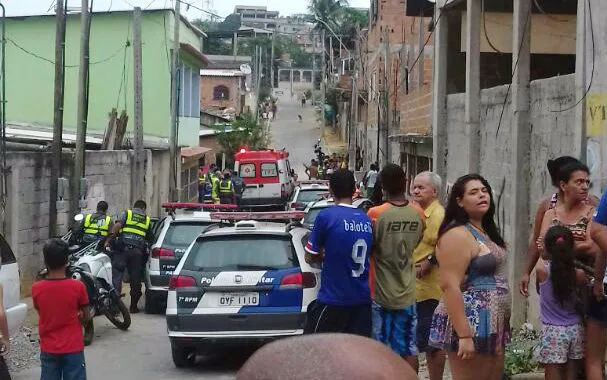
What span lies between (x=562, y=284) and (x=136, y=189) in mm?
19017

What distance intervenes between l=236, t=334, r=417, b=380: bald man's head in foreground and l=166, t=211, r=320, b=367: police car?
7517 millimetres

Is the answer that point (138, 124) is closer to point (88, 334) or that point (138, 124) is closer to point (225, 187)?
point (225, 187)

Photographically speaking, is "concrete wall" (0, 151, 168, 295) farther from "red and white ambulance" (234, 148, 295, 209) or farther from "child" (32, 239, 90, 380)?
"red and white ambulance" (234, 148, 295, 209)

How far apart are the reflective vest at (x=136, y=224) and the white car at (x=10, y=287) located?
209 inches

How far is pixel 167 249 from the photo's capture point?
48.0ft

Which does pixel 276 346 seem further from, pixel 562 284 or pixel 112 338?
pixel 112 338

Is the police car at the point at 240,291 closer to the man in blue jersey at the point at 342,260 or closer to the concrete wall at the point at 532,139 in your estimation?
the man in blue jersey at the point at 342,260

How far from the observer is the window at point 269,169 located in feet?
118

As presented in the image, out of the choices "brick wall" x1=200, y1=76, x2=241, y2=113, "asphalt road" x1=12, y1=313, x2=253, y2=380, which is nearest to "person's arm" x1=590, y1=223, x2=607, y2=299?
"asphalt road" x1=12, y1=313, x2=253, y2=380

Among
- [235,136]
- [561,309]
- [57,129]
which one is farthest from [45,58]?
[561,309]

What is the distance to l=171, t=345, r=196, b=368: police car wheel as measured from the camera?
34.3ft

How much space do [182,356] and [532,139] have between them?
4.84m

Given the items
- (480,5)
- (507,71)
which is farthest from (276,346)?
(507,71)

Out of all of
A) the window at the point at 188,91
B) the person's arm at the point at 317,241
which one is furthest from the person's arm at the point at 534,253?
the window at the point at 188,91
